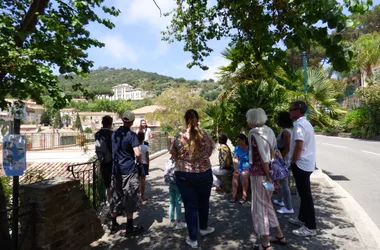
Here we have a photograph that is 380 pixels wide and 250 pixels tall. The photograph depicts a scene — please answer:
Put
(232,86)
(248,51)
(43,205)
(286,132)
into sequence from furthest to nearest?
(232,86) → (248,51) → (286,132) → (43,205)

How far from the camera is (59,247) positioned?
318 cm

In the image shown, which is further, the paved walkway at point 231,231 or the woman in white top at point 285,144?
the woman in white top at point 285,144

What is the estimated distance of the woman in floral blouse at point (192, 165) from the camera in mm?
3602

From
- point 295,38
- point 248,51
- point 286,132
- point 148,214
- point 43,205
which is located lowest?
point 148,214

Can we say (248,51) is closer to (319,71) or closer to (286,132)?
(286,132)

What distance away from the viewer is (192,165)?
11.8 feet

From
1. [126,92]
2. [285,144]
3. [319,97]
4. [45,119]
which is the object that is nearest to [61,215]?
[285,144]

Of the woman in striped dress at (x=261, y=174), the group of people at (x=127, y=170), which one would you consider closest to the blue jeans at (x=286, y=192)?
the woman in striped dress at (x=261, y=174)

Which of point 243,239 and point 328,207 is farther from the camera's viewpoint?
point 328,207

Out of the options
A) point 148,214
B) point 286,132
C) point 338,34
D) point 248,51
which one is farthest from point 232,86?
point 338,34

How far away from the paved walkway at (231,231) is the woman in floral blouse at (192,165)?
479 mm

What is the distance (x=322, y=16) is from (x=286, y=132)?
2.50 metres

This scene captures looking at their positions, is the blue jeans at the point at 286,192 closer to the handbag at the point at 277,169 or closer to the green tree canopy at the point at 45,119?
the handbag at the point at 277,169

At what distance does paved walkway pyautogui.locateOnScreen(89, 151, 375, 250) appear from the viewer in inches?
147
